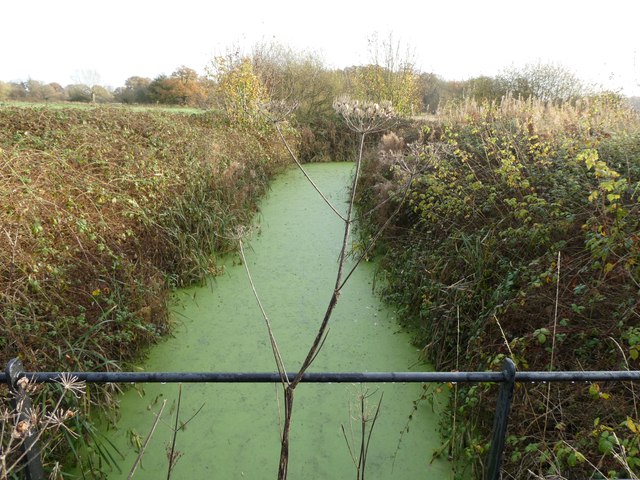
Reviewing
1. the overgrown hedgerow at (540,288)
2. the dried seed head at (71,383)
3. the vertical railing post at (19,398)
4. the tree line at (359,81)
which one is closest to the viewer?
the dried seed head at (71,383)

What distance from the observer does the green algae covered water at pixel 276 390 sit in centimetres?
237

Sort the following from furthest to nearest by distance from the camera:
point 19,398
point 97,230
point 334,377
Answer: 1. point 97,230
2. point 334,377
3. point 19,398

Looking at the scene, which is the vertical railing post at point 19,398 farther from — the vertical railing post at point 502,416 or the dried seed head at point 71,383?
the vertical railing post at point 502,416

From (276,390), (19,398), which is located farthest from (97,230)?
(276,390)

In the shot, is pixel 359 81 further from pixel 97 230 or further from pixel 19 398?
pixel 19 398

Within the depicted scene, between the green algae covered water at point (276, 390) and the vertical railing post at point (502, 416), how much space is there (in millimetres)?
785

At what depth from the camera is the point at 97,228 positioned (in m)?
3.67

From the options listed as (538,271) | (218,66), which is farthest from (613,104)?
(218,66)

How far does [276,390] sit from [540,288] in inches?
85.8

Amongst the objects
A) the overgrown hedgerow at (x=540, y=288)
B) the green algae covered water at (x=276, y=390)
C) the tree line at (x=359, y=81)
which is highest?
the tree line at (x=359, y=81)

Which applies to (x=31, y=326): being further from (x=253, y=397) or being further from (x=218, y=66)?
(x=218, y=66)

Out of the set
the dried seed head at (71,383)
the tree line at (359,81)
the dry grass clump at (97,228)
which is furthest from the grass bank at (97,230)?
the tree line at (359,81)

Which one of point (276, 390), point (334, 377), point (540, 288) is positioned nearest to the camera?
point (334, 377)

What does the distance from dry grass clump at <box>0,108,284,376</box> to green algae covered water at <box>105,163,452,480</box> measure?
0.36 m
